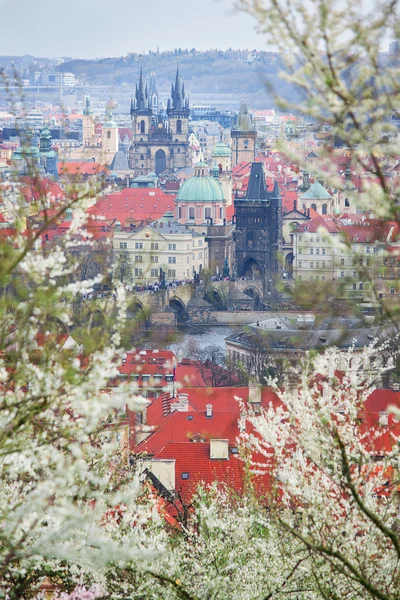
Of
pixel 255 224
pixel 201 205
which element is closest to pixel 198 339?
pixel 255 224

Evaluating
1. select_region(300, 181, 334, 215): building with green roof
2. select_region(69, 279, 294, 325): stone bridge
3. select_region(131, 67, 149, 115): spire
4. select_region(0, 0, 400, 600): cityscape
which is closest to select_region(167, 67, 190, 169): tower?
select_region(131, 67, 149, 115): spire

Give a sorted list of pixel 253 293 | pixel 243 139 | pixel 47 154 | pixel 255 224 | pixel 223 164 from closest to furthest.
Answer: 1. pixel 253 293
2. pixel 255 224
3. pixel 223 164
4. pixel 47 154
5. pixel 243 139

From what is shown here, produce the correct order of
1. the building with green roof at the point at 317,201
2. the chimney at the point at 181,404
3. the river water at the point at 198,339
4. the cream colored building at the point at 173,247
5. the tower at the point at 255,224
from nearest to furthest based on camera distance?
the chimney at the point at 181,404
the river water at the point at 198,339
the cream colored building at the point at 173,247
the tower at the point at 255,224
the building with green roof at the point at 317,201

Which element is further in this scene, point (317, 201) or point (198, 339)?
point (317, 201)

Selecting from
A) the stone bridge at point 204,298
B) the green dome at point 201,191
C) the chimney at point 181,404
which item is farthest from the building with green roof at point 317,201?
the chimney at point 181,404

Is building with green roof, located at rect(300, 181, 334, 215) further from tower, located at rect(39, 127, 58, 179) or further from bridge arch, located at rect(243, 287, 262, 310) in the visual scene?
tower, located at rect(39, 127, 58, 179)

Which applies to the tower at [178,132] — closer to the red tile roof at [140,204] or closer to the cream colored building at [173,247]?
the red tile roof at [140,204]

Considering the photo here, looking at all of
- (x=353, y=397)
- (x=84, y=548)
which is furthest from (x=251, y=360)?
(x=84, y=548)

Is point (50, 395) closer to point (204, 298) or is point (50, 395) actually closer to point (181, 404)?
point (181, 404)
